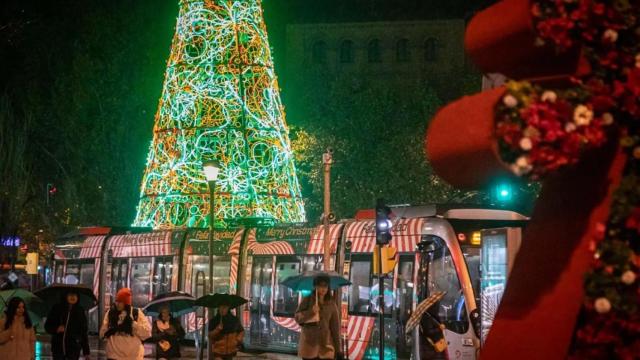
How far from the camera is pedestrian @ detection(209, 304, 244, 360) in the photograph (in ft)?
55.8

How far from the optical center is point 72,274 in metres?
35.5

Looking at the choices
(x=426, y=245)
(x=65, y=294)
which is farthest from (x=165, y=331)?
(x=426, y=245)

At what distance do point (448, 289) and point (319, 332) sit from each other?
6.59 m

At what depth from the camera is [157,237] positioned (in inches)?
1228

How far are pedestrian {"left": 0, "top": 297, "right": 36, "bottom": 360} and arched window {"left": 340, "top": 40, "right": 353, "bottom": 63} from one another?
57937mm

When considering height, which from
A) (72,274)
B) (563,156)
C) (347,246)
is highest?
(563,156)

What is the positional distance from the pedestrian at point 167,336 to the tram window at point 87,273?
17.0 metres

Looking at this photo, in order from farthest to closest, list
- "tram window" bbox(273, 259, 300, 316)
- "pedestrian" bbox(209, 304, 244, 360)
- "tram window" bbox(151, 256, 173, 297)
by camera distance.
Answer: "tram window" bbox(151, 256, 173, 297) → "tram window" bbox(273, 259, 300, 316) → "pedestrian" bbox(209, 304, 244, 360)

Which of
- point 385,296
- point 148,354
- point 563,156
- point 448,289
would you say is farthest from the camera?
point 148,354

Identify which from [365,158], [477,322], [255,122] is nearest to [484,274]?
[477,322]

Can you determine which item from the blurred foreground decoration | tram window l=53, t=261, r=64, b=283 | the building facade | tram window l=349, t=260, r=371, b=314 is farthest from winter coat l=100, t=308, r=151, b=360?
the building facade

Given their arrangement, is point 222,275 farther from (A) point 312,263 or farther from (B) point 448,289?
(B) point 448,289

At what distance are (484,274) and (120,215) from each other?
29873 millimetres

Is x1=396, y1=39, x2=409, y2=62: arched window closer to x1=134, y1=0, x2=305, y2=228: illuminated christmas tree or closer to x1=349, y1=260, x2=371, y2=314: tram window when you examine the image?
x1=134, y1=0, x2=305, y2=228: illuminated christmas tree
